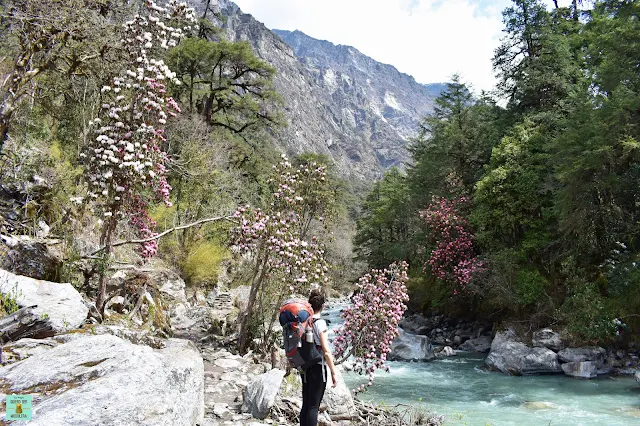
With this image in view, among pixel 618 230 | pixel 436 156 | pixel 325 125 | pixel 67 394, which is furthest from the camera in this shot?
pixel 325 125

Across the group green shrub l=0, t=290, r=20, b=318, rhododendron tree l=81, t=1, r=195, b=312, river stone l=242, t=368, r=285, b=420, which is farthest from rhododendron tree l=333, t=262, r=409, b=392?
green shrub l=0, t=290, r=20, b=318

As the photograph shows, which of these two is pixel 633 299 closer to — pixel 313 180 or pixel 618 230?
pixel 618 230

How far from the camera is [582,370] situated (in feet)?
37.4

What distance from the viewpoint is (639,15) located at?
41.4 ft

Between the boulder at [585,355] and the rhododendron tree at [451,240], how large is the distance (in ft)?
17.3

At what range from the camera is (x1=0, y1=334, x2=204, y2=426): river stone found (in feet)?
9.62

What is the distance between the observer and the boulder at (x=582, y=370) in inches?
446

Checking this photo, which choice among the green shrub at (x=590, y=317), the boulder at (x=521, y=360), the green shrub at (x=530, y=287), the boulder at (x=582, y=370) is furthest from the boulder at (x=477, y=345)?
the boulder at (x=582, y=370)

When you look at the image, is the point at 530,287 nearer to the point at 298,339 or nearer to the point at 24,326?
the point at 298,339

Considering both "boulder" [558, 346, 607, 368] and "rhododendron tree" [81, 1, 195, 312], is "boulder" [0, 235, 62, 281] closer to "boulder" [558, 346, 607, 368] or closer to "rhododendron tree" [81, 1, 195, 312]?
"rhododendron tree" [81, 1, 195, 312]

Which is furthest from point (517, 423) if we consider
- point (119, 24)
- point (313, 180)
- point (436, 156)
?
point (436, 156)

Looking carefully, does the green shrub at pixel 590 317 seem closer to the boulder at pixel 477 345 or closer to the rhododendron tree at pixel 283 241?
the boulder at pixel 477 345

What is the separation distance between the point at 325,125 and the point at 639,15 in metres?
174

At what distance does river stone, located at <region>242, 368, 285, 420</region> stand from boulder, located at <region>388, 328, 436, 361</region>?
948 cm
